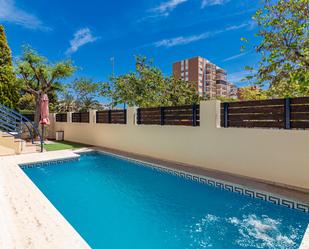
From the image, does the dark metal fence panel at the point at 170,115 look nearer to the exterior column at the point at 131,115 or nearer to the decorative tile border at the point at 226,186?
the exterior column at the point at 131,115

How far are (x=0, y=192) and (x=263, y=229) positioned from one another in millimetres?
Result: 6194

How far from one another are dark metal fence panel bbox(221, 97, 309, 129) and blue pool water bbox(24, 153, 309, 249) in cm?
241

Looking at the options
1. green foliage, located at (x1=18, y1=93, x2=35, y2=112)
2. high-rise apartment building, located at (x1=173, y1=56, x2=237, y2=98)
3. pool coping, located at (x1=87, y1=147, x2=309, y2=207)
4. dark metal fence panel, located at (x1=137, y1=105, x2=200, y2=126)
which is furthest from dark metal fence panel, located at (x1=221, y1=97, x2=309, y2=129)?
high-rise apartment building, located at (x1=173, y1=56, x2=237, y2=98)

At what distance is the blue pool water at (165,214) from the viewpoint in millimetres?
3680

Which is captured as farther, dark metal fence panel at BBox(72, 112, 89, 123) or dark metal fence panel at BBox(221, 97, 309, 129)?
dark metal fence panel at BBox(72, 112, 89, 123)

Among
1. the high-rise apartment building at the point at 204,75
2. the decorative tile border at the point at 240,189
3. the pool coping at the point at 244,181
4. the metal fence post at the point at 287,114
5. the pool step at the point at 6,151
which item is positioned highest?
the high-rise apartment building at the point at 204,75

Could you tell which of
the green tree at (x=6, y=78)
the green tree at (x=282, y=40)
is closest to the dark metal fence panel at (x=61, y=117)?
the green tree at (x=6, y=78)

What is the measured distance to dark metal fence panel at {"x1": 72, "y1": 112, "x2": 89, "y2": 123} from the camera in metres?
15.4

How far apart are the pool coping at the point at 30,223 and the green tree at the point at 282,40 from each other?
790 cm

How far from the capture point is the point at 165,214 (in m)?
4.78

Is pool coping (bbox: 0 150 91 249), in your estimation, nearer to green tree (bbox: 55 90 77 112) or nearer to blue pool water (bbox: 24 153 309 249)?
blue pool water (bbox: 24 153 309 249)

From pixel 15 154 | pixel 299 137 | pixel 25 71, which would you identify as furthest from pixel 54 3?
pixel 299 137

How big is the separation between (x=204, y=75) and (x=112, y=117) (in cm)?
7816

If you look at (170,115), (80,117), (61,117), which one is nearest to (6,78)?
(61,117)
